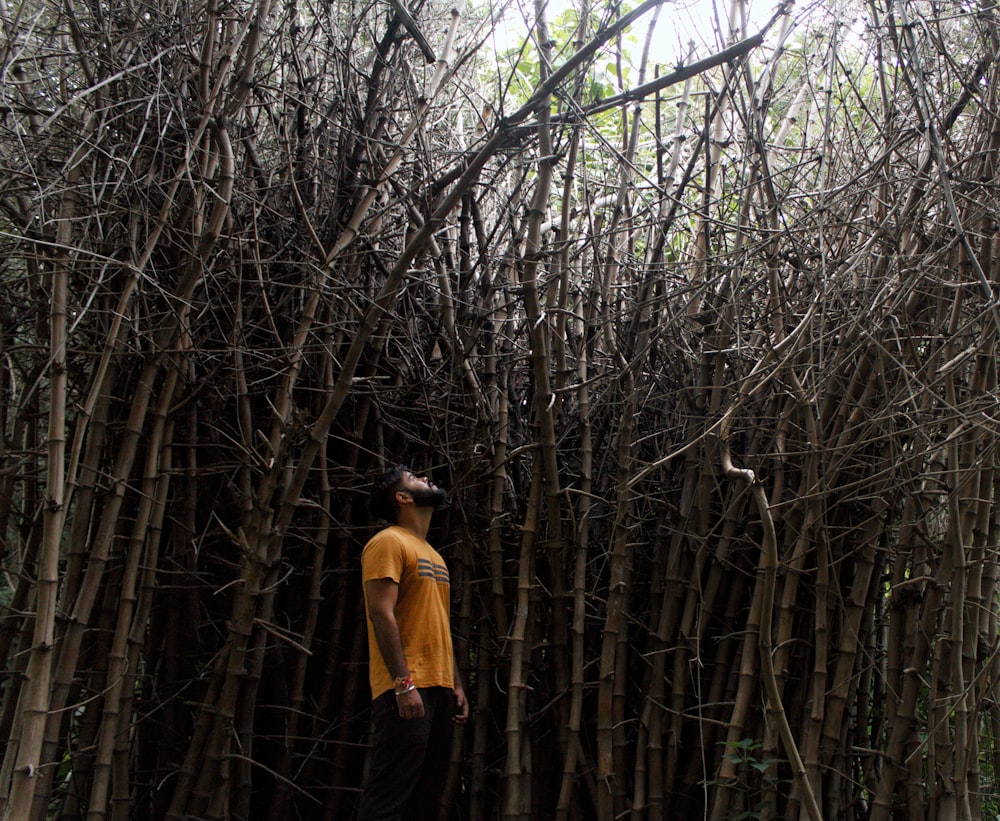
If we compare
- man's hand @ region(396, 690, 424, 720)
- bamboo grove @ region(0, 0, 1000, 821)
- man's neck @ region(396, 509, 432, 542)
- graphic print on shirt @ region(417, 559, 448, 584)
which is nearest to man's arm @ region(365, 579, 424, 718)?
man's hand @ region(396, 690, 424, 720)

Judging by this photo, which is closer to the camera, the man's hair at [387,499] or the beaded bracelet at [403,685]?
the beaded bracelet at [403,685]

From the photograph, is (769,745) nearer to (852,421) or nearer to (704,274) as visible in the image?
(852,421)

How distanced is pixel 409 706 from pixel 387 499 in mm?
631

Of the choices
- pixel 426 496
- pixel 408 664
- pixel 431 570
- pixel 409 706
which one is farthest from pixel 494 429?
pixel 409 706

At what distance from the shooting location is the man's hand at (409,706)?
236cm

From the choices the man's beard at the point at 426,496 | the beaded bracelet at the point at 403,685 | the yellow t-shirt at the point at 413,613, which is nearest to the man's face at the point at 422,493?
the man's beard at the point at 426,496

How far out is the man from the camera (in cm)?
238

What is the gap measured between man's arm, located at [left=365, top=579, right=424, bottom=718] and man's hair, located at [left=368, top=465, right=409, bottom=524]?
0.30 m

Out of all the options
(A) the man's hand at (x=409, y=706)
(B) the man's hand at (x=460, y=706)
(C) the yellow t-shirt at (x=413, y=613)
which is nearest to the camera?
(A) the man's hand at (x=409, y=706)

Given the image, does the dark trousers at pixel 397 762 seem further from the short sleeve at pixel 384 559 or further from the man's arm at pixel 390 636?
the short sleeve at pixel 384 559

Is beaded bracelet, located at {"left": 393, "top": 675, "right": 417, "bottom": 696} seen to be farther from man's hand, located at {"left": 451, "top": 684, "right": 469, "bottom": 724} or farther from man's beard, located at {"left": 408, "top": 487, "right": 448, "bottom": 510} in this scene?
man's beard, located at {"left": 408, "top": 487, "right": 448, "bottom": 510}

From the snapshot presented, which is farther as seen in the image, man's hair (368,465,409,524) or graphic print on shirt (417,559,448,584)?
man's hair (368,465,409,524)

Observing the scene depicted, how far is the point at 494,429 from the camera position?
3.09 metres

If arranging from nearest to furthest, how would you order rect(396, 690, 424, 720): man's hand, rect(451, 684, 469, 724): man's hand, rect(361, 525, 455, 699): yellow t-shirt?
rect(396, 690, 424, 720): man's hand → rect(361, 525, 455, 699): yellow t-shirt → rect(451, 684, 469, 724): man's hand
